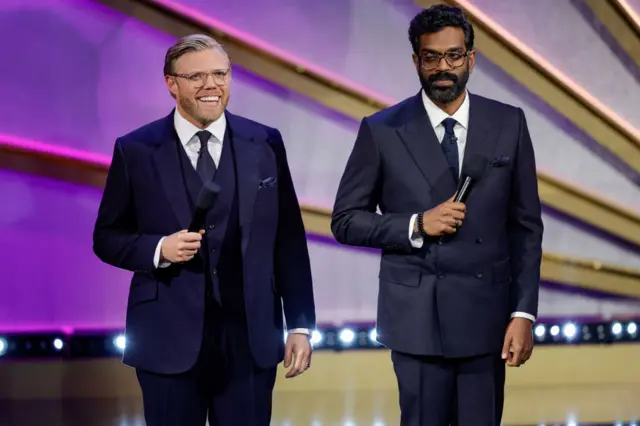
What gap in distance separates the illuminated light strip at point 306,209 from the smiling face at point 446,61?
1632 millimetres

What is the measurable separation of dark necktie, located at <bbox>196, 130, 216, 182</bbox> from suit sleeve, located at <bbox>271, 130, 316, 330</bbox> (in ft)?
0.58

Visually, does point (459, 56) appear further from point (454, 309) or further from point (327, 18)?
point (327, 18)

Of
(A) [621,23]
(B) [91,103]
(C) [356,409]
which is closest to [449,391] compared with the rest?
(C) [356,409]

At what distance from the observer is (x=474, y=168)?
210 centimetres

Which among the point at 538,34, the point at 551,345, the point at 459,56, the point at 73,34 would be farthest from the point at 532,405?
the point at 73,34

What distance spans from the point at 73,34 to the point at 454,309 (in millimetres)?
2190

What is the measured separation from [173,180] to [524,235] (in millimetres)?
835

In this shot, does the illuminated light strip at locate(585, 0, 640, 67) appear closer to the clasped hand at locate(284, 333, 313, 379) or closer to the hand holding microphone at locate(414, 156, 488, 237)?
the hand holding microphone at locate(414, 156, 488, 237)

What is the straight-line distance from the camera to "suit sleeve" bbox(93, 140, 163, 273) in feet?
7.04

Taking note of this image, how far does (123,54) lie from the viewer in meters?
3.70

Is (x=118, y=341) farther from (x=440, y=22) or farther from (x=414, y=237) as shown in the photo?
(x=440, y=22)

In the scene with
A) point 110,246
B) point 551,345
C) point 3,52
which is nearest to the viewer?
point 110,246

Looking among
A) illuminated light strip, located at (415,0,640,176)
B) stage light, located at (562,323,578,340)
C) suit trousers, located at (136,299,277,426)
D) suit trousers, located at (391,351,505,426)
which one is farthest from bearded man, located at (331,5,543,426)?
stage light, located at (562,323,578,340)

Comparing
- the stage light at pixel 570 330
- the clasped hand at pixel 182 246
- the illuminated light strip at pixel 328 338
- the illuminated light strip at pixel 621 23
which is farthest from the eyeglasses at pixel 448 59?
the stage light at pixel 570 330
